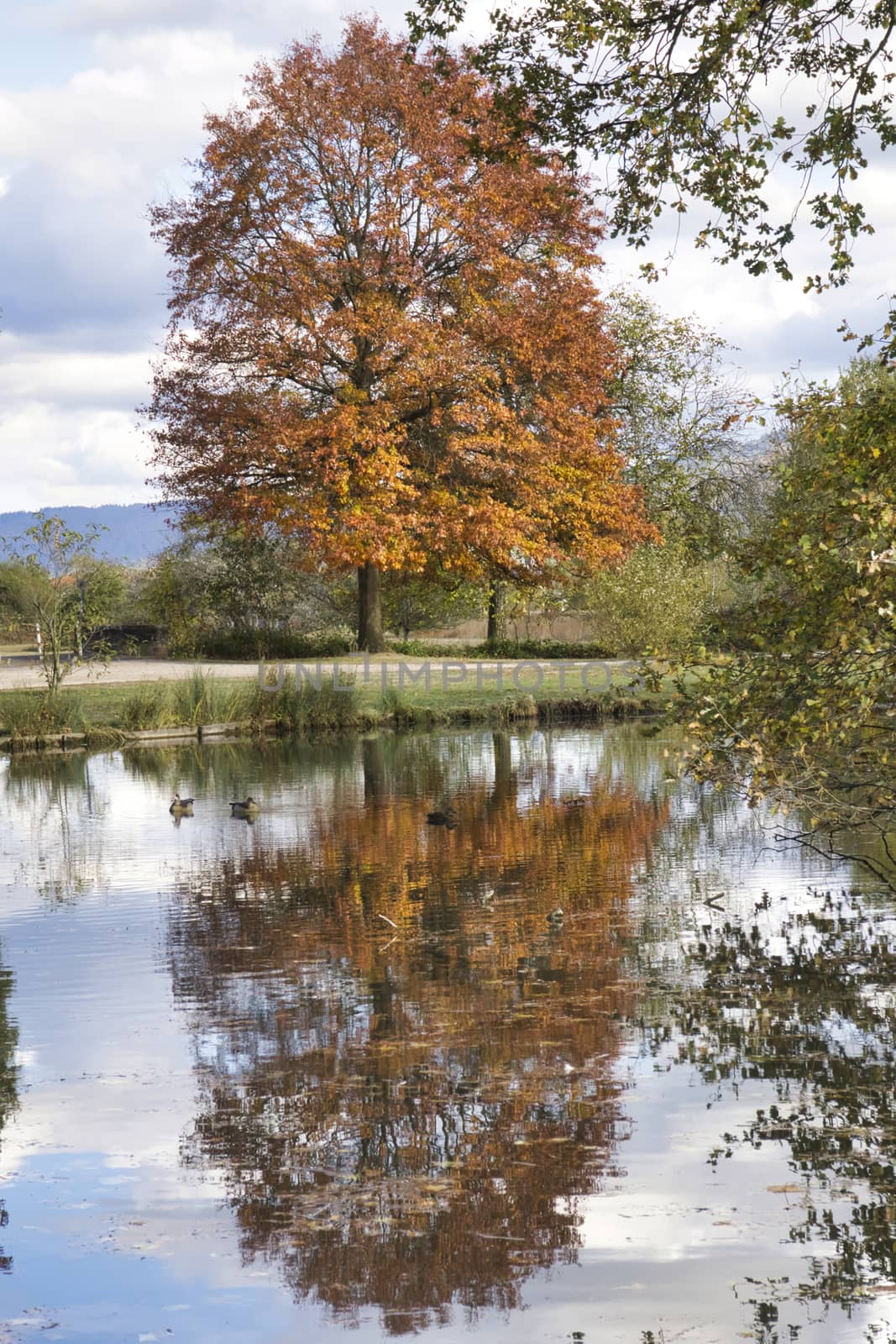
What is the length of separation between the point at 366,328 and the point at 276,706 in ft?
26.0

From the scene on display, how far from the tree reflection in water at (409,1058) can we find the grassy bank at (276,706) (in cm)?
1119

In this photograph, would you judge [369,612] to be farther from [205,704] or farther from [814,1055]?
[814,1055]

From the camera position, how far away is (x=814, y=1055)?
226 inches

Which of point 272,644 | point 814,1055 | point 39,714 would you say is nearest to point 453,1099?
point 814,1055

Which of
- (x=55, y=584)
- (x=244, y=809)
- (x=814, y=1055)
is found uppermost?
(x=55, y=584)

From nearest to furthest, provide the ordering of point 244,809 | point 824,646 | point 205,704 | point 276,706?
1. point 824,646
2. point 244,809
3. point 205,704
4. point 276,706

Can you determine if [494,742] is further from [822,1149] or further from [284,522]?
[822,1149]

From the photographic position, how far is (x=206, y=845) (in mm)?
12047

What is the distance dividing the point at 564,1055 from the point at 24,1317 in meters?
2.56

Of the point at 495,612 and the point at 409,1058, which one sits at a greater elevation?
the point at 495,612

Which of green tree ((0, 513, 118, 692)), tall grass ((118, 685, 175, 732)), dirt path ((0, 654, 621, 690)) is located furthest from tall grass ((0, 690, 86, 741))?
dirt path ((0, 654, 621, 690))

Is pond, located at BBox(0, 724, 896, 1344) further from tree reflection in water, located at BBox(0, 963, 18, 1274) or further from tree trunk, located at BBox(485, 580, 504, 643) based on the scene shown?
tree trunk, located at BBox(485, 580, 504, 643)

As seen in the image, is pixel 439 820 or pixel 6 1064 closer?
pixel 6 1064

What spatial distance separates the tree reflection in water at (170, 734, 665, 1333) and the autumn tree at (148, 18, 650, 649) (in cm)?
1667
